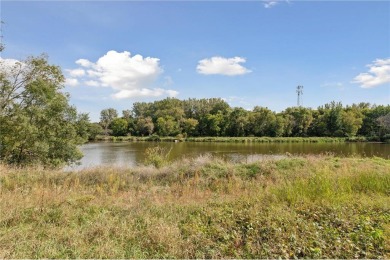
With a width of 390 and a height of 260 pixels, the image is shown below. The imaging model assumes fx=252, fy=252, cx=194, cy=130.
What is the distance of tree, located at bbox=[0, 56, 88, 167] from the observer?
15.0 m

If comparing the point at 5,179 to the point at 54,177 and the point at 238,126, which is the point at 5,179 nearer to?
the point at 54,177

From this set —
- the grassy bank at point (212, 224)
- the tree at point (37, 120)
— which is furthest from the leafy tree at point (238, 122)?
the grassy bank at point (212, 224)

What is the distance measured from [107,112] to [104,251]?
98.7m

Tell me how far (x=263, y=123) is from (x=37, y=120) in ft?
198

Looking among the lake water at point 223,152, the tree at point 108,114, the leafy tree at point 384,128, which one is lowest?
the lake water at point 223,152

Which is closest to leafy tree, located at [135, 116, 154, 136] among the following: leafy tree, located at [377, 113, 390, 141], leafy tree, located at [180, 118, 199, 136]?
leafy tree, located at [180, 118, 199, 136]

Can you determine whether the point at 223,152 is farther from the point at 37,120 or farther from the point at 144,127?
the point at 144,127

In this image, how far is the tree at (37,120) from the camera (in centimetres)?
1496

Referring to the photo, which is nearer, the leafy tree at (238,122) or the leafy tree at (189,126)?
the leafy tree at (238,122)

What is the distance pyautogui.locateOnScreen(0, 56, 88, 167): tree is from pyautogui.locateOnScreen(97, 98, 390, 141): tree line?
53.8 meters

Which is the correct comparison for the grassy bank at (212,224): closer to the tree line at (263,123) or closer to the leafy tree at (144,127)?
the tree line at (263,123)

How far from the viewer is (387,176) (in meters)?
6.59

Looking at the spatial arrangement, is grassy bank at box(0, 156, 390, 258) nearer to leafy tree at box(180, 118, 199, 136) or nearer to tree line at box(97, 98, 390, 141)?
tree line at box(97, 98, 390, 141)

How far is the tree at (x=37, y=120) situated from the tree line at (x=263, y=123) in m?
53.8
